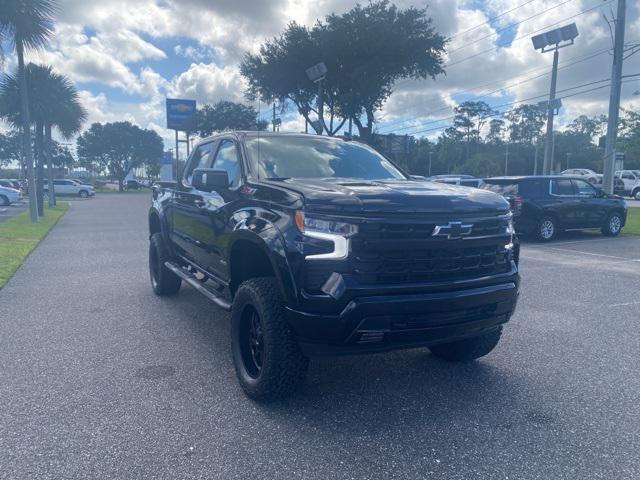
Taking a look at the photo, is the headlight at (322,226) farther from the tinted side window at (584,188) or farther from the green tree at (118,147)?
the green tree at (118,147)

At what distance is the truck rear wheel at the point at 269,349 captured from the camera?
11.3 ft

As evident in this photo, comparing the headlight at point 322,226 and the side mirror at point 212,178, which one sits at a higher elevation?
the side mirror at point 212,178

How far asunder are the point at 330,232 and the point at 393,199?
1.56 ft

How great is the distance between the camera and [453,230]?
3369mm

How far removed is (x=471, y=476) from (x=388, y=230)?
1.47 m

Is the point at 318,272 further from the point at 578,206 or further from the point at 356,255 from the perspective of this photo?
the point at 578,206

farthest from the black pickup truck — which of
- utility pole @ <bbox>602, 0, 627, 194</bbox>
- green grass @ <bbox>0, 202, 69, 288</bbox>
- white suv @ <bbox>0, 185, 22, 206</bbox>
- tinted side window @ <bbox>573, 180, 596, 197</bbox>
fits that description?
white suv @ <bbox>0, 185, 22, 206</bbox>

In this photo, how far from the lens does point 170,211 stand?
20.6 ft

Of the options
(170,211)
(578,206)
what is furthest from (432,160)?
(170,211)

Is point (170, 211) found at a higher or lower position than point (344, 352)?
higher

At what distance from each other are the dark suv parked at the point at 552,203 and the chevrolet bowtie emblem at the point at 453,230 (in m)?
9.79

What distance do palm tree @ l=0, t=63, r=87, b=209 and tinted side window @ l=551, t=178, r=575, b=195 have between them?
797 inches

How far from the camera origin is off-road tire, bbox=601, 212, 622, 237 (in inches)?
547

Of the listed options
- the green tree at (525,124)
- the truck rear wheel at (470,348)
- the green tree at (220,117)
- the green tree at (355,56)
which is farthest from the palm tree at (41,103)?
the green tree at (525,124)
